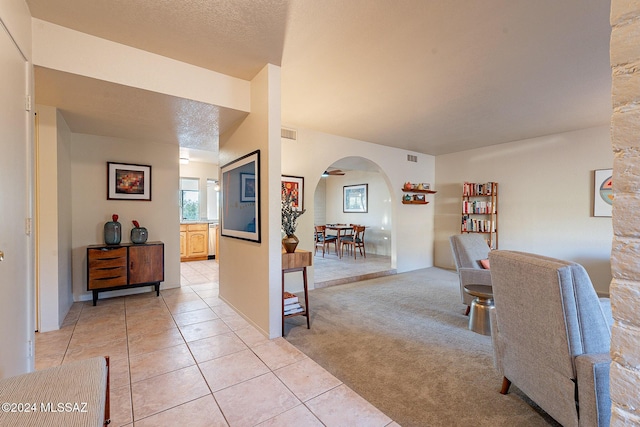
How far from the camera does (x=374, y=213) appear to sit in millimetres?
7926

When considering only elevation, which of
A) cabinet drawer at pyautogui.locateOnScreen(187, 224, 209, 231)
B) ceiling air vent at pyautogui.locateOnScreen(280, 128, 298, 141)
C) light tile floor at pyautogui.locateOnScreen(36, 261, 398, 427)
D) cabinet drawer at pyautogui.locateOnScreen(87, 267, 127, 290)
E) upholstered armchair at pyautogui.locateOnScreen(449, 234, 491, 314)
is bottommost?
light tile floor at pyautogui.locateOnScreen(36, 261, 398, 427)

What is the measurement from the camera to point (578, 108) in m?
3.49

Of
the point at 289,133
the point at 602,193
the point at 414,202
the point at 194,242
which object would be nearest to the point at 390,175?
the point at 414,202

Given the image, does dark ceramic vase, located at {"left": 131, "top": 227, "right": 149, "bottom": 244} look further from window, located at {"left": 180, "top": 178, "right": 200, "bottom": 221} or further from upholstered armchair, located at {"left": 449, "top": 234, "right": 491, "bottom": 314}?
upholstered armchair, located at {"left": 449, "top": 234, "right": 491, "bottom": 314}

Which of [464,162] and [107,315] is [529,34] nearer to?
[464,162]

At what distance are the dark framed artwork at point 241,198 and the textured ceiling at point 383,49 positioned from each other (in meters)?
0.67

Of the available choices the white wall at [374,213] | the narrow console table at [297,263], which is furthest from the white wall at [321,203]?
the narrow console table at [297,263]

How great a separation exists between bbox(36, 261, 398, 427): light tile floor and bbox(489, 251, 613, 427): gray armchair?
0.86 m

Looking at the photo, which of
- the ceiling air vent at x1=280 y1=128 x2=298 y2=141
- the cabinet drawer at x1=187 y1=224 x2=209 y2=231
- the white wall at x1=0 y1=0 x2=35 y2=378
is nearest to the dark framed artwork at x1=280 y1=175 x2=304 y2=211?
the ceiling air vent at x1=280 y1=128 x2=298 y2=141

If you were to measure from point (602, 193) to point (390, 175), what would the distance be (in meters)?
3.15

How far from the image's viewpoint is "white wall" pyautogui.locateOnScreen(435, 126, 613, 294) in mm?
4227

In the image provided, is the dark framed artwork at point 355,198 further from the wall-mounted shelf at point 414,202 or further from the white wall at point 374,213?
the wall-mounted shelf at point 414,202

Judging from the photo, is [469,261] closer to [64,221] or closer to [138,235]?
[138,235]

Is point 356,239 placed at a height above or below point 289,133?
below
